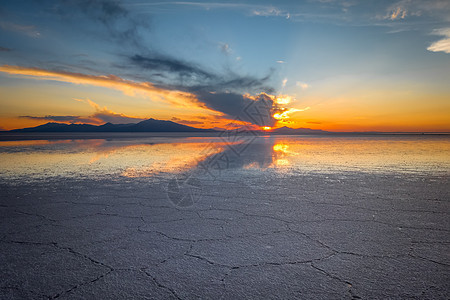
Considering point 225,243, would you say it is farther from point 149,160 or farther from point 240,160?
point 149,160

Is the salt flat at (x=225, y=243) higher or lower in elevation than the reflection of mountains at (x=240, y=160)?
lower

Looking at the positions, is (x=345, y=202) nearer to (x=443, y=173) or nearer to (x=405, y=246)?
(x=405, y=246)

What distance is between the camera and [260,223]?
2.85 m

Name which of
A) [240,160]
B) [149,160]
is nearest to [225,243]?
[240,160]

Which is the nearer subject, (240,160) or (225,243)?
(225,243)

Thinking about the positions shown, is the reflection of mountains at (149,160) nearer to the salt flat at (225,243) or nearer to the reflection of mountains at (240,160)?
the reflection of mountains at (240,160)

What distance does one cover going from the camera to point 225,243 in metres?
2.36

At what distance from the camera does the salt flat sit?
A: 1.71 meters

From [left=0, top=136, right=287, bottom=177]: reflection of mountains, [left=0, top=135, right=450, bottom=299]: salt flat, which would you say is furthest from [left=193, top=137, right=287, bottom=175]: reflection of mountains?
[left=0, top=135, right=450, bottom=299]: salt flat

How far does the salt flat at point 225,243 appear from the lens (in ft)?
5.61

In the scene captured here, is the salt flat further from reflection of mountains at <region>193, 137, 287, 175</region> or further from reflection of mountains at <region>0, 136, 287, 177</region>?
reflection of mountains at <region>193, 137, 287, 175</region>

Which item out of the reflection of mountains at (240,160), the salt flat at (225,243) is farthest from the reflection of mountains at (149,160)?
the salt flat at (225,243)

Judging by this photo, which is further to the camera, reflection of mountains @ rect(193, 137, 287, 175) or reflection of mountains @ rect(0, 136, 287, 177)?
reflection of mountains @ rect(193, 137, 287, 175)

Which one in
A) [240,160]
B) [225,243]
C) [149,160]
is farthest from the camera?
[240,160]
